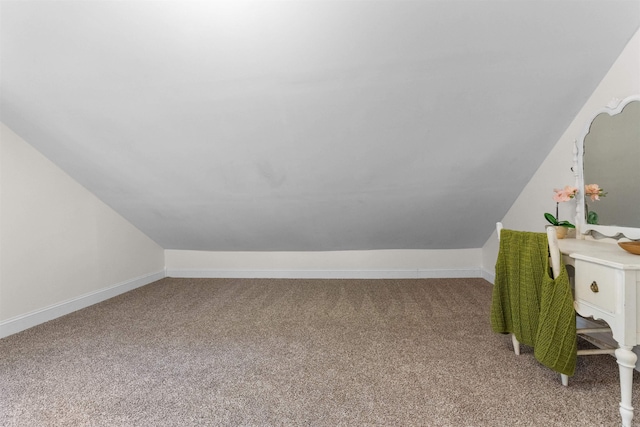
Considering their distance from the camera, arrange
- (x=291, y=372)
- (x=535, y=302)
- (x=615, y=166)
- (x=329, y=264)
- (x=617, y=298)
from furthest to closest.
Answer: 1. (x=329, y=264)
2. (x=615, y=166)
3. (x=291, y=372)
4. (x=535, y=302)
5. (x=617, y=298)

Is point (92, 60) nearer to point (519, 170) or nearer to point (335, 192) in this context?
point (335, 192)

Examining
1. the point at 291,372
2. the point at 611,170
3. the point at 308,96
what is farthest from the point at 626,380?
the point at 308,96

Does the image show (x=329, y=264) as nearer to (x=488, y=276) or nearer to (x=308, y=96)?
(x=488, y=276)

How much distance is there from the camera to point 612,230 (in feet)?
6.22

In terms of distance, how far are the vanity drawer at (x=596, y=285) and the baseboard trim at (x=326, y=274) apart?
8.21 ft

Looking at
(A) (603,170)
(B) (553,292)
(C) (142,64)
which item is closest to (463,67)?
(A) (603,170)

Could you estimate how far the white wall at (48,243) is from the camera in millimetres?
2504

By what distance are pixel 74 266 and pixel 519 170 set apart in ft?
13.4

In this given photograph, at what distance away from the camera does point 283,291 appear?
3615 millimetres

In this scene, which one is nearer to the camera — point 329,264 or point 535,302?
point 535,302

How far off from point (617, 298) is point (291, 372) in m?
1.53

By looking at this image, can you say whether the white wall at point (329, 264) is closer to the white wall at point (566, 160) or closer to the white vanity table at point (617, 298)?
the white wall at point (566, 160)

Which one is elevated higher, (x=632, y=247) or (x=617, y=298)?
(x=632, y=247)

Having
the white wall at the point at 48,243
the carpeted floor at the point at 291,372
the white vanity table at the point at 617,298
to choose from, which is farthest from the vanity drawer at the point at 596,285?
the white wall at the point at 48,243
